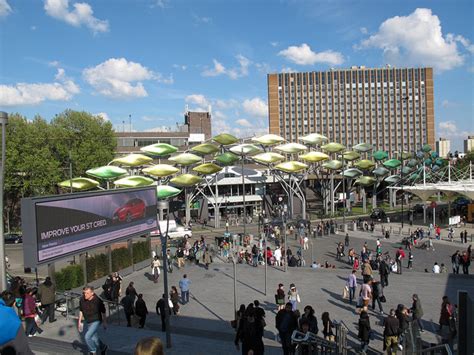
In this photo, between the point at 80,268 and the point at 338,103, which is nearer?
the point at 80,268

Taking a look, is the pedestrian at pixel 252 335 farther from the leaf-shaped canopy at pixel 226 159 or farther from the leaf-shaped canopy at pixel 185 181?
the leaf-shaped canopy at pixel 226 159

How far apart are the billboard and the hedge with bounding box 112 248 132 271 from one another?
247cm

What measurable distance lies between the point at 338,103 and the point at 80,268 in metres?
116

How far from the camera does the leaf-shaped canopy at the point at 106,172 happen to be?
4441cm

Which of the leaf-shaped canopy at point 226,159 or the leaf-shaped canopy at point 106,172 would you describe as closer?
the leaf-shaped canopy at point 106,172

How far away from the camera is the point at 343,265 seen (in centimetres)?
2905

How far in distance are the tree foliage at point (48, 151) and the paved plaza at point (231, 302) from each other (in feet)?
86.7

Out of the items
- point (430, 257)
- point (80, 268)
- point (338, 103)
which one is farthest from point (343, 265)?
point (338, 103)

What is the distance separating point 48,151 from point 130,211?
30.0 meters

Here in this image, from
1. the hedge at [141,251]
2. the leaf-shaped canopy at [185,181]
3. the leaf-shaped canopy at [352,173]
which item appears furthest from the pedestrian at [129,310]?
the leaf-shaped canopy at [352,173]

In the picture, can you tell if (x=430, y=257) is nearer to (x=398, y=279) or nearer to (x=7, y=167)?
(x=398, y=279)

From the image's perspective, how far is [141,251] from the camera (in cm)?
2719

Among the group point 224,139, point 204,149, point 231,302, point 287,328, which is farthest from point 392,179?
point 287,328

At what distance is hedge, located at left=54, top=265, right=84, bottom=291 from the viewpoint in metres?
21.0
